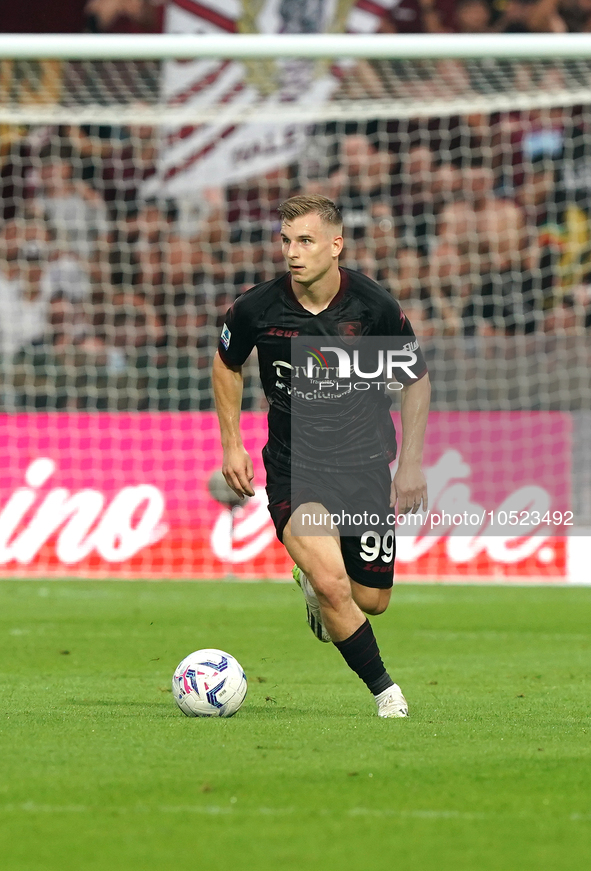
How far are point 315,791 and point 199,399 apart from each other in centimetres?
909

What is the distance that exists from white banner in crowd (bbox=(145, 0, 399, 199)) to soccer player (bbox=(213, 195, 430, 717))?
827 centimetres

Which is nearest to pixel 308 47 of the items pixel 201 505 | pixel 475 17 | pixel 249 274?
pixel 201 505

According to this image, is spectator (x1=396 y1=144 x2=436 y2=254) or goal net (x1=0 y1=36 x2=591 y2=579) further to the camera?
spectator (x1=396 y1=144 x2=436 y2=254)

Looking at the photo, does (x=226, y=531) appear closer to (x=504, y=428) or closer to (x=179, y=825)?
(x=504, y=428)

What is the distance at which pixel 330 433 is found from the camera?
6145 mm

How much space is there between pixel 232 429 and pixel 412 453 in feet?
2.59

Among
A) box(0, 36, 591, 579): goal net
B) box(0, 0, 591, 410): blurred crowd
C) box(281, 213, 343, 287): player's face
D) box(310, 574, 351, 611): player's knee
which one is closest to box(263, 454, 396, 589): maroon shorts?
box(310, 574, 351, 611): player's knee

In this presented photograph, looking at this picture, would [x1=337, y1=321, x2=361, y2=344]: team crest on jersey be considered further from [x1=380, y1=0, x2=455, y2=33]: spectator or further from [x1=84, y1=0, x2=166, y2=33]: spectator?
[x1=84, y1=0, x2=166, y2=33]: spectator

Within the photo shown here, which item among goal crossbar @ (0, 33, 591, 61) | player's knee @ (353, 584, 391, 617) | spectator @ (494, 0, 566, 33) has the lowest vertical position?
player's knee @ (353, 584, 391, 617)

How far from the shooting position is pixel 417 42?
10.1 metres

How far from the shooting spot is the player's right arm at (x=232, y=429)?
591 centimetres

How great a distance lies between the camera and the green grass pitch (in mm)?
3486

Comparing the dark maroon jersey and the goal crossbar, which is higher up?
the goal crossbar

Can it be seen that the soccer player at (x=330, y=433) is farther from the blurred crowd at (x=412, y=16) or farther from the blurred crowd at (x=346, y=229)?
the blurred crowd at (x=412, y=16)
